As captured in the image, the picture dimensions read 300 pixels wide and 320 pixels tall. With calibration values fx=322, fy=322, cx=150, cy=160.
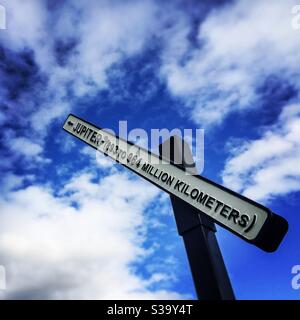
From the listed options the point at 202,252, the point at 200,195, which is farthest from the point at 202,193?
the point at 202,252

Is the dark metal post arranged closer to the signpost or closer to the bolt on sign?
the signpost

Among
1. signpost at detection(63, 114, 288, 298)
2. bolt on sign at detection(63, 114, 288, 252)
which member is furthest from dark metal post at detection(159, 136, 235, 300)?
bolt on sign at detection(63, 114, 288, 252)

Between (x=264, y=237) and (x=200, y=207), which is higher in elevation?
(x=200, y=207)

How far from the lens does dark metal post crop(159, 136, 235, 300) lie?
3.86 m

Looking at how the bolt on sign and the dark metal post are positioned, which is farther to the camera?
the dark metal post

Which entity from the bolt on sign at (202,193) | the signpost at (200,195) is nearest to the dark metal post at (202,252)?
the signpost at (200,195)

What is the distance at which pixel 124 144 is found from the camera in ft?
17.5

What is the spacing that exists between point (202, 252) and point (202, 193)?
75 cm

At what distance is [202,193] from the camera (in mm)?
4113
